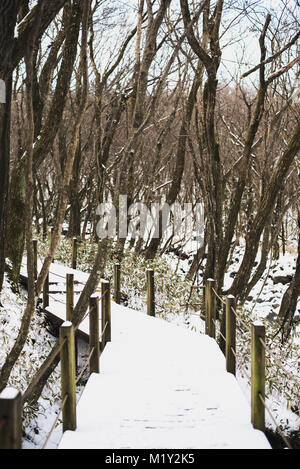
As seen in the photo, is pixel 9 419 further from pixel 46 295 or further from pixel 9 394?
pixel 46 295

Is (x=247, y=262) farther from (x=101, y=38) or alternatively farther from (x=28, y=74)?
(x=101, y=38)

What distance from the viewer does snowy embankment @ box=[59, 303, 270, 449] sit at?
387cm

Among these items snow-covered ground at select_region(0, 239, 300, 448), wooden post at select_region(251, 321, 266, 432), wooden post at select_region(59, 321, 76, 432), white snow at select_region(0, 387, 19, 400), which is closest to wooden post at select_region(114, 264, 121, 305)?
snow-covered ground at select_region(0, 239, 300, 448)

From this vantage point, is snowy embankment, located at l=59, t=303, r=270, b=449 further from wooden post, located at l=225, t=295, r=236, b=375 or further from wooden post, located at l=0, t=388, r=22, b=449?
wooden post, located at l=0, t=388, r=22, b=449

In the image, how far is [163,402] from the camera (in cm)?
474

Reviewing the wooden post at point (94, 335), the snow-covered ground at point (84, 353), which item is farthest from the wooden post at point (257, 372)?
the snow-covered ground at point (84, 353)

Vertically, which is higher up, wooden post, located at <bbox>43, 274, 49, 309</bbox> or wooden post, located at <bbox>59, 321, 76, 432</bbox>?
wooden post, located at <bbox>59, 321, 76, 432</bbox>

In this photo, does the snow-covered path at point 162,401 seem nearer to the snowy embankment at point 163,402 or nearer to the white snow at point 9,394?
the snowy embankment at point 163,402

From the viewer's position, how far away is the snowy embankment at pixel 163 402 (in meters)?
3.87

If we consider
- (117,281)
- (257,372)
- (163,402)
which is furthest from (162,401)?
(117,281)

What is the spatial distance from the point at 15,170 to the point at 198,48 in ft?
14.6

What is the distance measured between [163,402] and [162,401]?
0.10ft

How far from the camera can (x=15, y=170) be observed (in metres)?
9.62
